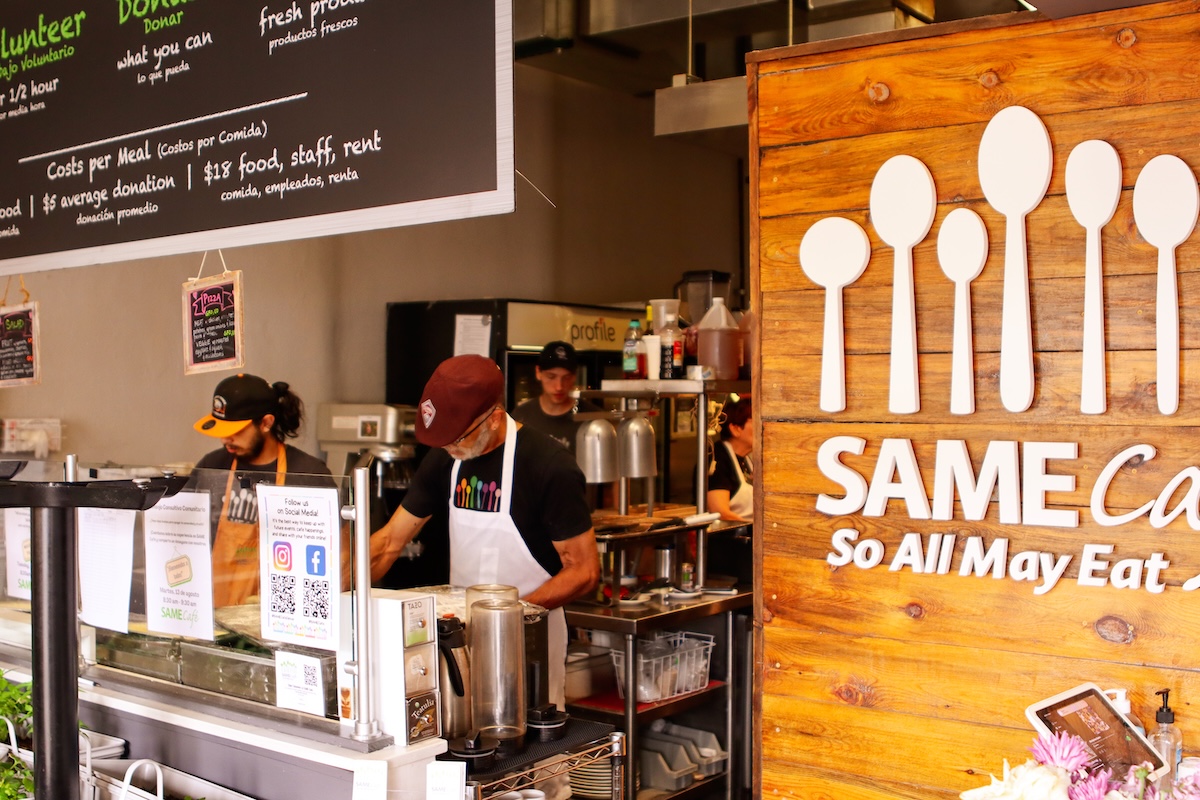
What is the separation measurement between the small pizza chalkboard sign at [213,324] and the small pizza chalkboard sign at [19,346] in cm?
103

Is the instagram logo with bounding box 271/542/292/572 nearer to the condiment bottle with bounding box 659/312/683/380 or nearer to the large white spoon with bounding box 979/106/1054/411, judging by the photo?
the large white spoon with bounding box 979/106/1054/411

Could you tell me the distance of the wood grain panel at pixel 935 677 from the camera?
1.86 meters

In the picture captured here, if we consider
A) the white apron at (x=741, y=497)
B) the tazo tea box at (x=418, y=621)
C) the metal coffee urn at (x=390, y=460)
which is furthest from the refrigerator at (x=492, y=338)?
the tazo tea box at (x=418, y=621)

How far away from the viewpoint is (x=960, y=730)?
6.59ft

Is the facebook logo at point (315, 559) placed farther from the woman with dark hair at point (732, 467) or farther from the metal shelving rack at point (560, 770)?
the woman with dark hair at point (732, 467)

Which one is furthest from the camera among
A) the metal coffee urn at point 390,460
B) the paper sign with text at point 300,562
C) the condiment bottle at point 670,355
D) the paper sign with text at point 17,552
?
the metal coffee urn at point 390,460

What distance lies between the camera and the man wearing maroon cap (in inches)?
128

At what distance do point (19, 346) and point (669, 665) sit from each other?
2351mm

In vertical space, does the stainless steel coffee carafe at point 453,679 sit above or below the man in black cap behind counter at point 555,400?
below

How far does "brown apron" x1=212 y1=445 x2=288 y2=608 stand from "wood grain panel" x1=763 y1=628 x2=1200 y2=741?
977mm

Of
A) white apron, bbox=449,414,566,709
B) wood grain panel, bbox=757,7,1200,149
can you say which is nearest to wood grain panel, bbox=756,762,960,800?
wood grain panel, bbox=757,7,1200,149

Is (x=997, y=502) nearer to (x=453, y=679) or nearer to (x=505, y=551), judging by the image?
(x=453, y=679)

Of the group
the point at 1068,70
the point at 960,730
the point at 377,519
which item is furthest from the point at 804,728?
the point at 377,519

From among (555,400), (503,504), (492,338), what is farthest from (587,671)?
(492,338)
